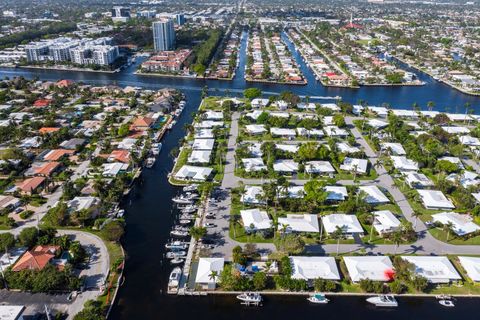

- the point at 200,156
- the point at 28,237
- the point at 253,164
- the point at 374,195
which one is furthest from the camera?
the point at 200,156

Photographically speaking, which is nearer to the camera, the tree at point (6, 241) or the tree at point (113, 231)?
the tree at point (6, 241)

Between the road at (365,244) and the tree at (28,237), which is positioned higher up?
the tree at (28,237)

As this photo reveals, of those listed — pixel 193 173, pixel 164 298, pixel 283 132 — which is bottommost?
pixel 164 298

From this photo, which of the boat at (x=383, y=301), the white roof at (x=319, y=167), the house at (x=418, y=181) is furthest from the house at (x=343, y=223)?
the house at (x=418, y=181)

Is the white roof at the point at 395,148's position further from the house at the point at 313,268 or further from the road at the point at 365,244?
the house at the point at 313,268

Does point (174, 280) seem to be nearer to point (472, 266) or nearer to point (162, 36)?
point (472, 266)

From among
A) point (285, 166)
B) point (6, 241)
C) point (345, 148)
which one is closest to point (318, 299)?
point (285, 166)

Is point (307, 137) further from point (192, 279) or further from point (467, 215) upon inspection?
point (192, 279)
